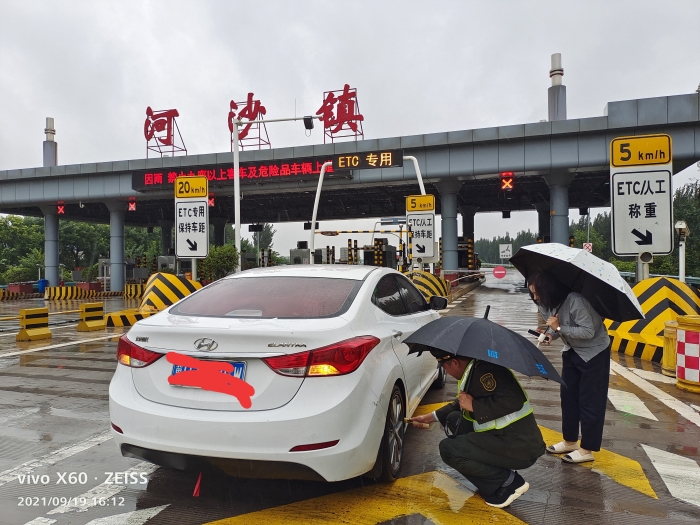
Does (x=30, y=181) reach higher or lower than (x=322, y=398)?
higher

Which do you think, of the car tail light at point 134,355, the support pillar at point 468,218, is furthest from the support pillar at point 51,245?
the car tail light at point 134,355

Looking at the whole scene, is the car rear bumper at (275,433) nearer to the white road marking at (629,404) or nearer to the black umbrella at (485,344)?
the black umbrella at (485,344)

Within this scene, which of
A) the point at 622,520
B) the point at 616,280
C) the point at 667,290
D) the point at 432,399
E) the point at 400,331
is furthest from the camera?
the point at 667,290

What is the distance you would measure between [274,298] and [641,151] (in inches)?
255

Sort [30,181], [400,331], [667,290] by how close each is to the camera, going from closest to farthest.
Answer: [400,331] → [667,290] → [30,181]

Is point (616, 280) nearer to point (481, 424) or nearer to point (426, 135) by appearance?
point (481, 424)

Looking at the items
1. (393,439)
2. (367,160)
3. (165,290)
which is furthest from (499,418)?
(367,160)

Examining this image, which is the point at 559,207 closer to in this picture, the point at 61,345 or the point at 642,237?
the point at 642,237

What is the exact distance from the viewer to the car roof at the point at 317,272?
4016 mm

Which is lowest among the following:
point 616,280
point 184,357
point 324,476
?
point 324,476

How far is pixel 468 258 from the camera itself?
34.5 meters

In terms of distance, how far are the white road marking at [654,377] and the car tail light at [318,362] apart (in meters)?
5.48

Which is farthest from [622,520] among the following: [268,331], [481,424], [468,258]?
[468,258]

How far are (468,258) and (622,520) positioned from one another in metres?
32.2
